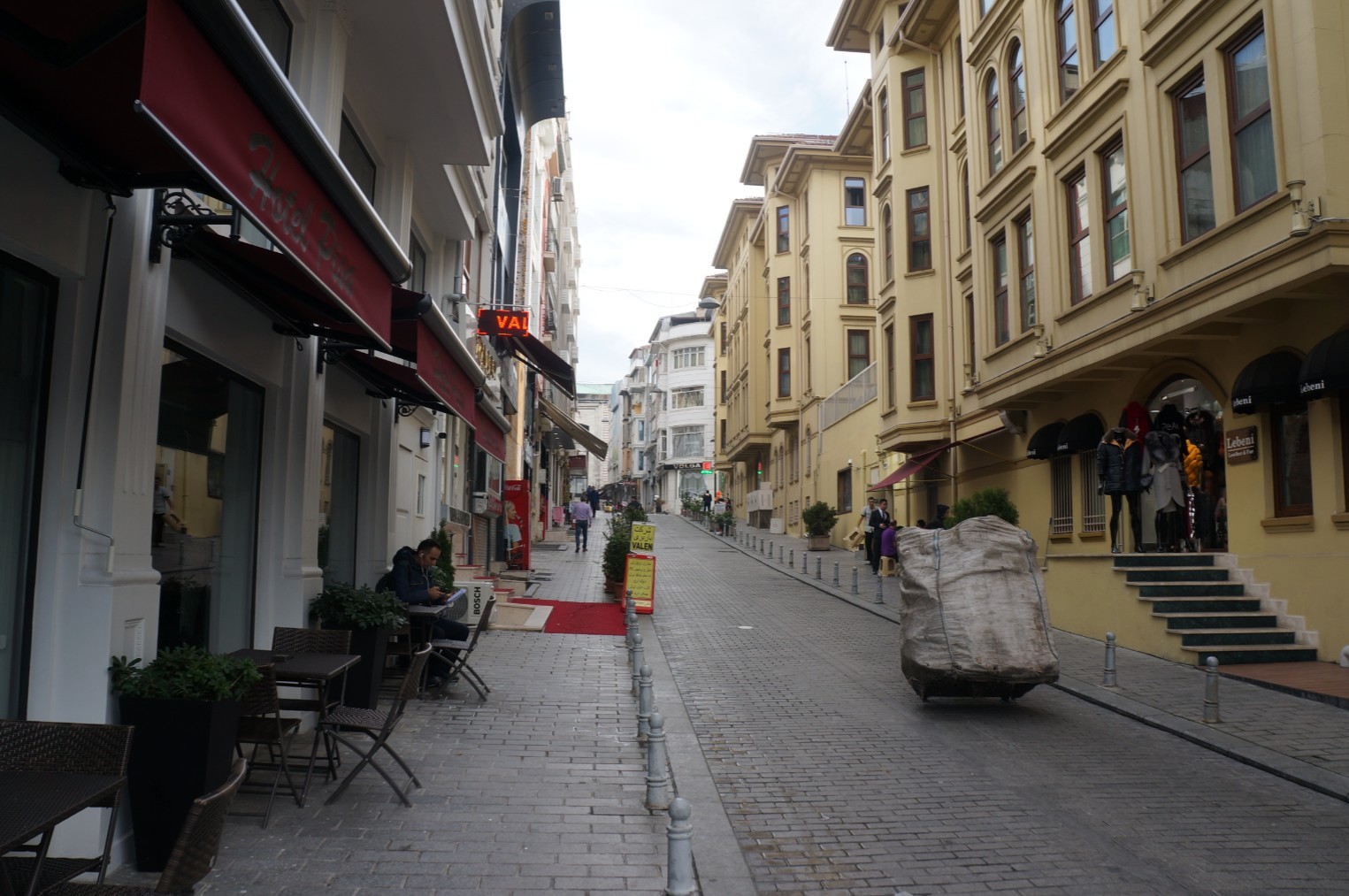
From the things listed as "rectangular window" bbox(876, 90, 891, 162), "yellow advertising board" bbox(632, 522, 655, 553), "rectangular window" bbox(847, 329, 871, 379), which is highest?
"rectangular window" bbox(876, 90, 891, 162)

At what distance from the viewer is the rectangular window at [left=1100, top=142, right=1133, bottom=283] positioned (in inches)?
619

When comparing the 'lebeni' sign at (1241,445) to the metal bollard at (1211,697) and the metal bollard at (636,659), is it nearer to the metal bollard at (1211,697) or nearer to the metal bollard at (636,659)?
the metal bollard at (1211,697)

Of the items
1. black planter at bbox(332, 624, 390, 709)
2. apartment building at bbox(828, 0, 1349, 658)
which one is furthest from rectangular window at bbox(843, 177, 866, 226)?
black planter at bbox(332, 624, 390, 709)

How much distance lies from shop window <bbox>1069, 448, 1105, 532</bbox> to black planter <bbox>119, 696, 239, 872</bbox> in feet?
50.7

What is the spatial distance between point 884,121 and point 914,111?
245 cm

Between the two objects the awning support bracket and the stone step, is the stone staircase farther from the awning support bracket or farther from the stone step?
the awning support bracket

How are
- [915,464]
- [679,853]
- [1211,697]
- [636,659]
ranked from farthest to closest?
[915,464] < [636,659] < [1211,697] < [679,853]

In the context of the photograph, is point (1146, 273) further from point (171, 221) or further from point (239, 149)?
point (239, 149)

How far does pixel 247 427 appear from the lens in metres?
7.87

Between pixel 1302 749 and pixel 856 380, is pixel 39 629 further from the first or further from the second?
pixel 856 380

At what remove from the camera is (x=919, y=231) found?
26234mm

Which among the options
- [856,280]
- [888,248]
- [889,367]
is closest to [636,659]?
[889,367]

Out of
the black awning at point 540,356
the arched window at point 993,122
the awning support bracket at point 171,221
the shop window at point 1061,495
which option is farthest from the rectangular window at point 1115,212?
the awning support bracket at point 171,221

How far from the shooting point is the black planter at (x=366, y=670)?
8477 mm
